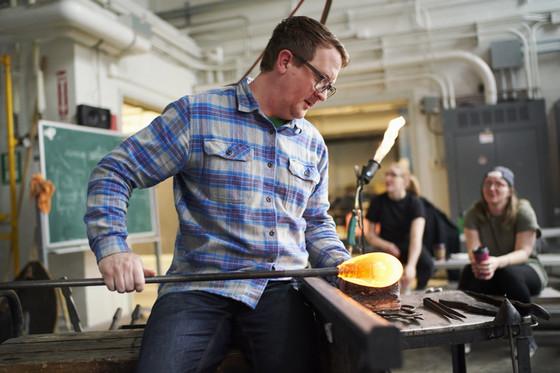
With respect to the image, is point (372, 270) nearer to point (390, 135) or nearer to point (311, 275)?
point (311, 275)

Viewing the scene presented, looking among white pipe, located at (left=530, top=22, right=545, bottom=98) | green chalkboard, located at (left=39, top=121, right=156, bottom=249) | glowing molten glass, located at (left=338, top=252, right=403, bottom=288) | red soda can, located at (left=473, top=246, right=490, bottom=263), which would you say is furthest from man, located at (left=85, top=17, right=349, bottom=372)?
white pipe, located at (left=530, top=22, right=545, bottom=98)

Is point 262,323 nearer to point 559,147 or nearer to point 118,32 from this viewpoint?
point 118,32

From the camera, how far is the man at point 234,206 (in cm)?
118

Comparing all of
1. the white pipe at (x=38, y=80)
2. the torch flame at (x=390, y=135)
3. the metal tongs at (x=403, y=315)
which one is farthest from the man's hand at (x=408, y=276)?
the white pipe at (x=38, y=80)

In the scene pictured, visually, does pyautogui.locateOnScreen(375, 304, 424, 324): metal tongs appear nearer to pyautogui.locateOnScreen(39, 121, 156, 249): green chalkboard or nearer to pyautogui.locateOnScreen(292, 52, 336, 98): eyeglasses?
pyautogui.locateOnScreen(292, 52, 336, 98): eyeglasses

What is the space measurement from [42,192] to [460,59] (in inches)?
186

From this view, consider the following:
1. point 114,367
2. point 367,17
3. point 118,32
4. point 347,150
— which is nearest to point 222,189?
point 114,367

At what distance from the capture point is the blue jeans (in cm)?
113

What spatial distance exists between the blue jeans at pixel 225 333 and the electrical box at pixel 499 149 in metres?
4.70

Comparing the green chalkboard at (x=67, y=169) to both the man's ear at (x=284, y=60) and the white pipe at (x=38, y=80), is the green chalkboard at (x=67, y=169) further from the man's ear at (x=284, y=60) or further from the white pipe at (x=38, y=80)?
the man's ear at (x=284, y=60)

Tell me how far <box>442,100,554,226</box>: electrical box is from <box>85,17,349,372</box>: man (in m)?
4.52

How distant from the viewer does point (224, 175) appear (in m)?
1.32

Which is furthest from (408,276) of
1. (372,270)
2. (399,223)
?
(372,270)

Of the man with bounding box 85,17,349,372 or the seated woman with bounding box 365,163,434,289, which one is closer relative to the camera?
the man with bounding box 85,17,349,372
